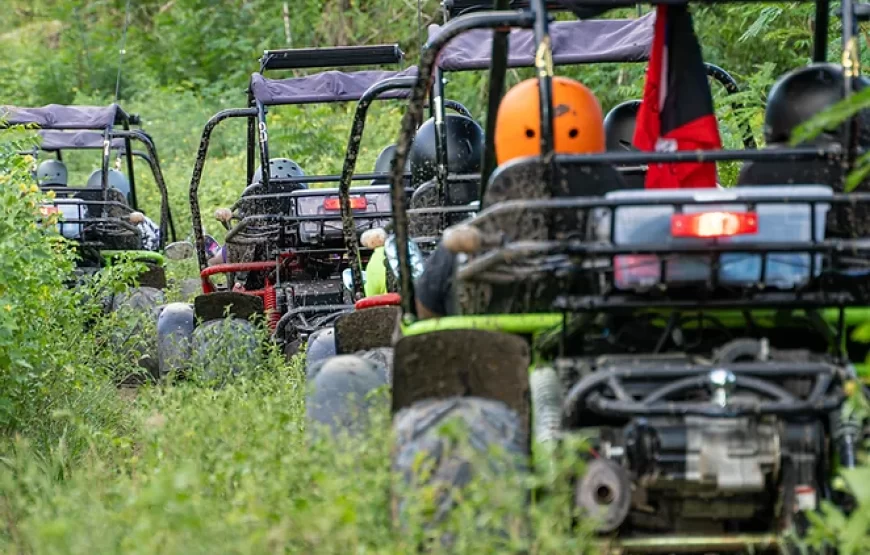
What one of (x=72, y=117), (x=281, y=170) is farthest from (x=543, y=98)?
(x=72, y=117)

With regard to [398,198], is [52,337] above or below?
below

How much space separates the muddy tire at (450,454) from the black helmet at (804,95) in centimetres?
204

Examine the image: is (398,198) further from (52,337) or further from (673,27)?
(52,337)

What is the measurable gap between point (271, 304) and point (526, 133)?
726 centimetres

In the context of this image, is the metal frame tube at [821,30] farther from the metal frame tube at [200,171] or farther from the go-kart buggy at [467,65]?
the metal frame tube at [200,171]

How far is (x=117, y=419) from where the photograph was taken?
10.3 meters

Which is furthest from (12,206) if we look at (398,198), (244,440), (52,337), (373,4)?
(373,4)

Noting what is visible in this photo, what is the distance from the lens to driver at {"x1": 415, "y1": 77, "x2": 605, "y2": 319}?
21.8 feet

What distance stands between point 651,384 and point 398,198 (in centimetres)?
114

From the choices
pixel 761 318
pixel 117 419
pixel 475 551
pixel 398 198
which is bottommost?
pixel 117 419

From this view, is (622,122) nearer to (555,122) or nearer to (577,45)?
(577,45)

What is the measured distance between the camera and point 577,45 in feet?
37.1

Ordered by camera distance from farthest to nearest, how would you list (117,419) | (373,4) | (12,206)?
1. (373,4)
2. (117,419)
3. (12,206)

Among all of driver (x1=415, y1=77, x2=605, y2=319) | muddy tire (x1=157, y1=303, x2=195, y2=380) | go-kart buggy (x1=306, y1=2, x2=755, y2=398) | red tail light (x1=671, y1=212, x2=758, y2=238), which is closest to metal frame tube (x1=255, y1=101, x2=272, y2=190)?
muddy tire (x1=157, y1=303, x2=195, y2=380)
